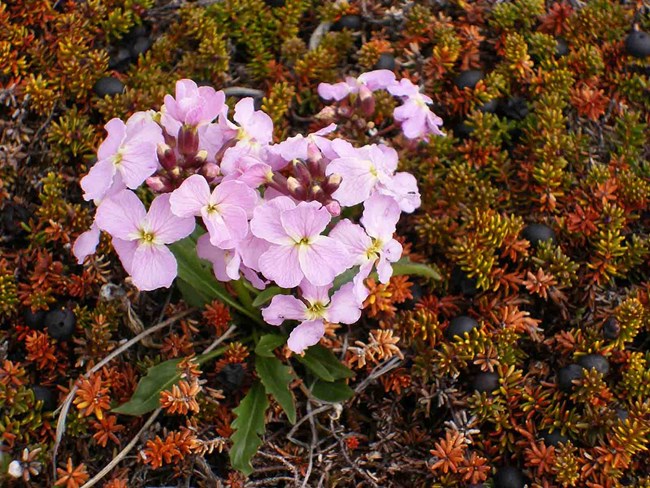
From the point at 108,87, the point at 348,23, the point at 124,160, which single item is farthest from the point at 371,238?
the point at 348,23

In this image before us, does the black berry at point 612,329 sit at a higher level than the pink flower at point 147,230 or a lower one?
Answer: lower

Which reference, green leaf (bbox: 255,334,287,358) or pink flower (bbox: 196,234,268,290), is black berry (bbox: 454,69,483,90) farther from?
pink flower (bbox: 196,234,268,290)

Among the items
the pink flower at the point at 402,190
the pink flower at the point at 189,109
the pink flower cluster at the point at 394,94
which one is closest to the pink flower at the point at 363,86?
the pink flower cluster at the point at 394,94

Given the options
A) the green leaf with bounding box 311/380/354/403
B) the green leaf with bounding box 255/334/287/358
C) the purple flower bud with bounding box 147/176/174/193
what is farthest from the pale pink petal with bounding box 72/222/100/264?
the green leaf with bounding box 311/380/354/403

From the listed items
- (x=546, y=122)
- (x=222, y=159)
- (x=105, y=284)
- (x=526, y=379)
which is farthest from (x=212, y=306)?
(x=546, y=122)

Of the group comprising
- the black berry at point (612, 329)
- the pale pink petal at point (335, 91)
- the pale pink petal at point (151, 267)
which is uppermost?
the pale pink petal at point (335, 91)

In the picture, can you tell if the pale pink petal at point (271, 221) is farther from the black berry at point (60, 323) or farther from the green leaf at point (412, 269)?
the black berry at point (60, 323)
